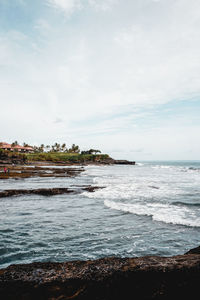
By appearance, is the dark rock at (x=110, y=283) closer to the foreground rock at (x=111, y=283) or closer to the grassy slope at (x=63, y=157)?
the foreground rock at (x=111, y=283)

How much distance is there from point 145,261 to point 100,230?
20.4 ft

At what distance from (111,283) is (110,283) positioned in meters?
0.02

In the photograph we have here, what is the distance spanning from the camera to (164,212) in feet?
44.1

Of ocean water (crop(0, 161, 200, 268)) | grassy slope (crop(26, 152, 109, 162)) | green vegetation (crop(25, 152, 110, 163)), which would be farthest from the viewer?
green vegetation (crop(25, 152, 110, 163))

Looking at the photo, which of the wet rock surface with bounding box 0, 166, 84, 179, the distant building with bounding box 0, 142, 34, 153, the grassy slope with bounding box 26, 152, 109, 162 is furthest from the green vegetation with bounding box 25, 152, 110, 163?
the wet rock surface with bounding box 0, 166, 84, 179

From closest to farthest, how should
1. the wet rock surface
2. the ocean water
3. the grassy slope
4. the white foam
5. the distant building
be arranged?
the ocean water
the white foam
the wet rock surface
the grassy slope
the distant building

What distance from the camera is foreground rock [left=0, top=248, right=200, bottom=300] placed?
133 inches

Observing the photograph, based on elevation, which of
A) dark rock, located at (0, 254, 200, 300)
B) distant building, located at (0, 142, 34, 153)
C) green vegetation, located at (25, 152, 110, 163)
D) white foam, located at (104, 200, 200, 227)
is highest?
distant building, located at (0, 142, 34, 153)

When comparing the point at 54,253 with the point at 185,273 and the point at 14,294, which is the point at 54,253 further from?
the point at 185,273

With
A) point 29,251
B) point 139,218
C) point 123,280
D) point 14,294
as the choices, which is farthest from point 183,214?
point 14,294

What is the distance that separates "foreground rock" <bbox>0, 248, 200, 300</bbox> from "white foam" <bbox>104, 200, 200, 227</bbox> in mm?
8113

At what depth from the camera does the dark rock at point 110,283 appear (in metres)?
3.38

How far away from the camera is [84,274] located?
12.1 feet

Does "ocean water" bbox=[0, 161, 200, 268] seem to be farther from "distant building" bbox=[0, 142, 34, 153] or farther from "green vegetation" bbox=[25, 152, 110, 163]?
"distant building" bbox=[0, 142, 34, 153]
